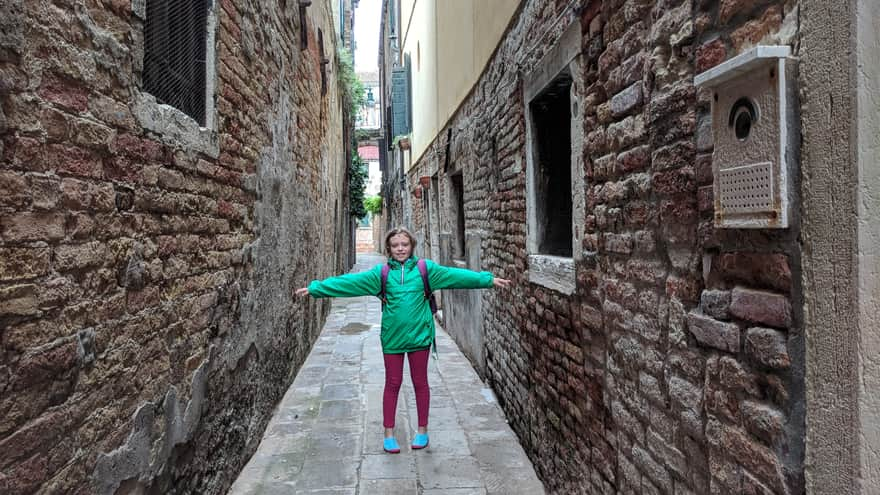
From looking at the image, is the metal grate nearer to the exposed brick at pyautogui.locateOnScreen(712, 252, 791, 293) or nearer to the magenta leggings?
the magenta leggings

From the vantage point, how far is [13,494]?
4.63 ft

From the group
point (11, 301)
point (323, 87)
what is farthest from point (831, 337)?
point (323, 87)

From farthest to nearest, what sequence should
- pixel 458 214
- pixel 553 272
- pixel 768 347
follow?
pixel 458 214 < pixel 553 272 < pixel 768 347

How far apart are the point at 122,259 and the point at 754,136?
6.18ft

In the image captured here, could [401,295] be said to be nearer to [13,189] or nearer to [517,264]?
[517,264]

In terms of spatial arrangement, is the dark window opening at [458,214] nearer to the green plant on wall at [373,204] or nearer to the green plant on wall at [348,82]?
the green plant on wall at [348,82]

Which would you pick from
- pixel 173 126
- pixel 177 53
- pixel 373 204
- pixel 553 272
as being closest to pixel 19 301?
pixel 173 126

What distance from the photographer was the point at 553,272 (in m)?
3.08

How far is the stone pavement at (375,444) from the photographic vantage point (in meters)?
3.27

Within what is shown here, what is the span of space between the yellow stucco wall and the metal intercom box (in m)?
2.73

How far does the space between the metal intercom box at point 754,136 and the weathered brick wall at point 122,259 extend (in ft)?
5.52

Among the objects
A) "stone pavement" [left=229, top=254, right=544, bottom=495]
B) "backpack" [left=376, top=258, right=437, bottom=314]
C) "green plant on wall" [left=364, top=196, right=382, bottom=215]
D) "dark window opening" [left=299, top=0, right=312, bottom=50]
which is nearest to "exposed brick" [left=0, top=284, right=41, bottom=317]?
"stone pavement" [left=229, top=254, right=544, bottom=495]

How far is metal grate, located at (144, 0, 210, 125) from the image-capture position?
2234mm

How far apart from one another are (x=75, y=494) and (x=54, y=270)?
2.15ft
